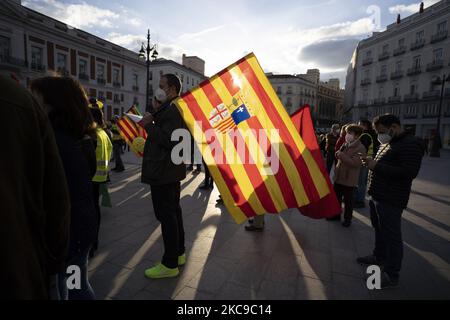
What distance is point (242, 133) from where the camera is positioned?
2828 millimetres

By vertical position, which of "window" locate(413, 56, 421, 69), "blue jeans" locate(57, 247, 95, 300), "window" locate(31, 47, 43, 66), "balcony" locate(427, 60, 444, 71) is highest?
"window" locate(413, 56, 421, 69)

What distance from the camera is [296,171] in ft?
9.60

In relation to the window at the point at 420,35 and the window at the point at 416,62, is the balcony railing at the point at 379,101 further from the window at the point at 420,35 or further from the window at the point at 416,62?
the window at the point at 420,35

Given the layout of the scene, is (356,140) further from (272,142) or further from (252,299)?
(252,299)

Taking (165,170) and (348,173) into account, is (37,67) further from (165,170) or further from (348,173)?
(348,173)

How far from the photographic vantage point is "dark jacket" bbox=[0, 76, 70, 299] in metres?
0.85

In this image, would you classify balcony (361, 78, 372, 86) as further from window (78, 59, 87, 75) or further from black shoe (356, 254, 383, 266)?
black shoe (356, 254, 383, 266)

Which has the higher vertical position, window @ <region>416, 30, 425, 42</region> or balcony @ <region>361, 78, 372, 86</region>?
window @ <region>416, 30, 425, 42</region>

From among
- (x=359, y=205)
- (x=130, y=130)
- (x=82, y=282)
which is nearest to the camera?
(x=82, y=282)

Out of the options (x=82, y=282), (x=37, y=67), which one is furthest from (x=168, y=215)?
(x=37, y=67)

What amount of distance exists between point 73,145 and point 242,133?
172 cm

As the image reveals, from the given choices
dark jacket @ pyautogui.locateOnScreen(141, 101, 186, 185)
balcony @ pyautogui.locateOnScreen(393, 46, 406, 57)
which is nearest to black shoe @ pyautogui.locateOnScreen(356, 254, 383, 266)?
dark jacket @ pyautogui.locateOnScreen(141, 101, 186, 185)

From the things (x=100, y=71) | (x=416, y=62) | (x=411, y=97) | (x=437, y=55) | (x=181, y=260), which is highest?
(x=437, y=55)

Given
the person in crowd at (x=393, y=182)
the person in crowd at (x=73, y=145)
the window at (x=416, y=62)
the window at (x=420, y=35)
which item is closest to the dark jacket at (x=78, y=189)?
the person in crowd at (x=73, y=145)
